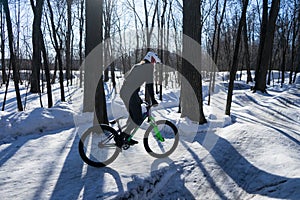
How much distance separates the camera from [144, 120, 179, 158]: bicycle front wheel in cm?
491

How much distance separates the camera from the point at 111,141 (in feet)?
14.9

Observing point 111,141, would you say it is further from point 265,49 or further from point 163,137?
point 265,49

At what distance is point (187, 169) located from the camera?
14.7ft

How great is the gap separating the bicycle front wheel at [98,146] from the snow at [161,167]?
0.16 m

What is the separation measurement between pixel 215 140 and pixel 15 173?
4064mm

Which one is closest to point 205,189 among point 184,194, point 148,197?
point 184,194

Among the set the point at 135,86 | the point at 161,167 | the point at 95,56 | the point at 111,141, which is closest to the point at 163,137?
the point at 161,167

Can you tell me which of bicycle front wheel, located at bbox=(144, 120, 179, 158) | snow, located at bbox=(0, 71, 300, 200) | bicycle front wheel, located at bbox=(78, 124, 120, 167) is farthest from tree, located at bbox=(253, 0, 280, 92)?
bicycle front wheel, located at bbox=(78, 124, 120, 167)

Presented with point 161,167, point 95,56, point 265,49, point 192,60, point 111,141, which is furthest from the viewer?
point 265,49

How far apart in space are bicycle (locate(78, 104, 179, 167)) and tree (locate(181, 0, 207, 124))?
2325 millimetres

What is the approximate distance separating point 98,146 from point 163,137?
1251mm

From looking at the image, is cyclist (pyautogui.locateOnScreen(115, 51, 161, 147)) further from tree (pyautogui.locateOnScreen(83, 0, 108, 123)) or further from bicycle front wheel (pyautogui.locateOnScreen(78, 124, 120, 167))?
tree (pyautogui.locateOnScreen(83, 0, 108, 123))

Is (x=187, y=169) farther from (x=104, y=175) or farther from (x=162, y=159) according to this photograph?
(x=104, y=175)

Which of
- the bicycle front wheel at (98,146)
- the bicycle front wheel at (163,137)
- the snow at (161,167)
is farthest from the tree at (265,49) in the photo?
the bicycle front wheel at (98,146)
